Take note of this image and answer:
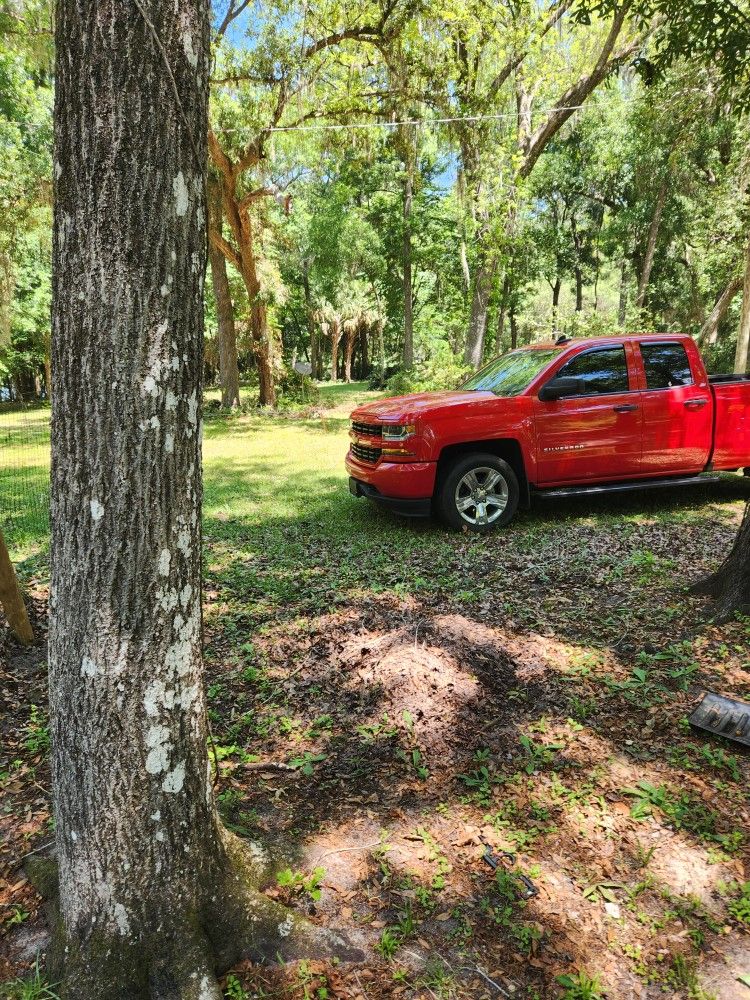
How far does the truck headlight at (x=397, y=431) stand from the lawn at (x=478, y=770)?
1238 mm

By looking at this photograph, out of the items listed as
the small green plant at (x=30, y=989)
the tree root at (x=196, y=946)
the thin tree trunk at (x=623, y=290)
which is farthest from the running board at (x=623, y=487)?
the thin tree trunk at (x=623, y=290)

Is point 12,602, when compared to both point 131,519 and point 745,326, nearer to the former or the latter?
point 131,519

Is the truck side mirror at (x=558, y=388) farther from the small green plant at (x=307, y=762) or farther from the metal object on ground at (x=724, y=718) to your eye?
the small green plant at (x=307, y=762)

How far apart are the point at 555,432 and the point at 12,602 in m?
5.01

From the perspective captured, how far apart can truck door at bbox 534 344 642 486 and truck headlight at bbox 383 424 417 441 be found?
1325 millimetres

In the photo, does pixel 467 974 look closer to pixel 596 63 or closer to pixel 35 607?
pixel 35 607

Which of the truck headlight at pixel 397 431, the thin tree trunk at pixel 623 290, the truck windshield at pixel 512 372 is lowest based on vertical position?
the truck headlight at pixel 397 431

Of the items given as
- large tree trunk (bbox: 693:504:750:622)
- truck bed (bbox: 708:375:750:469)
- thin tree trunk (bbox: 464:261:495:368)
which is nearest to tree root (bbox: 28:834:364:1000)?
large tree trunk (bbox: 693:504:750:622)

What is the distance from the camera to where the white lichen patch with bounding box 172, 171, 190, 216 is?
1.74 meters

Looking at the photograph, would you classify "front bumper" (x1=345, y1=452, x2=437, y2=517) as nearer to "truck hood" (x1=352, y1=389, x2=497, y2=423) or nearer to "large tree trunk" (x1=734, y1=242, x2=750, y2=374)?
"truck hood" (x1=352, y1=389, x2=497, y2=423)

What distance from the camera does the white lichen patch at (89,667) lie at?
1859 millimetres

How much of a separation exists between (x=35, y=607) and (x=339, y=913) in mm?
3241

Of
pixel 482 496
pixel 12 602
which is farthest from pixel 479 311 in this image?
pixel 12 602

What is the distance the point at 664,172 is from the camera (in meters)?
23.9
